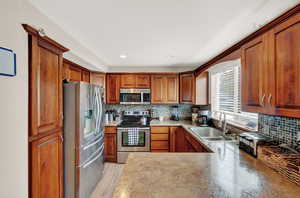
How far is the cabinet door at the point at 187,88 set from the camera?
378 cm

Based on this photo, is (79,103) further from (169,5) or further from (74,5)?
(169,5)

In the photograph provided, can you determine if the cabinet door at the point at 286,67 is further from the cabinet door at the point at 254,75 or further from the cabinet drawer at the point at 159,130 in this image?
the cabinet drawer at the point at 159,130

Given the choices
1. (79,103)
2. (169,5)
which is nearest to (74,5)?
(169,5)

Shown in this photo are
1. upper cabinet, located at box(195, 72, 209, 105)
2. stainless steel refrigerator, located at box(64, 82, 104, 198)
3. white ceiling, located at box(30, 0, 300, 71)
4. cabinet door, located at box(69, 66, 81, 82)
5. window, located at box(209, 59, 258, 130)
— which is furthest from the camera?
upper cabinet, located at box(195, 72, 209, 105)

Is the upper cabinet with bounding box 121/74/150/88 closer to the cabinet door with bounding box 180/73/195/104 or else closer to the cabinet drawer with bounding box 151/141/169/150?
the cabinet door with bounding box 180/73/195/104

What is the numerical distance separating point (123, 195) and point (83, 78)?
2.78 m

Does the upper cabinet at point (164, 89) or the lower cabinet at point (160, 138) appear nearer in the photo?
the lower cabinet at point (160, 138)

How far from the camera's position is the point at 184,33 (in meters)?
1.95

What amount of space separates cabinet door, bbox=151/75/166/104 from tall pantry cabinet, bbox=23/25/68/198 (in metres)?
2.47

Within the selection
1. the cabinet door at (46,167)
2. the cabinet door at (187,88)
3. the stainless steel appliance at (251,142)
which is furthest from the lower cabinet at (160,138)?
the cabinet door at (46,167)

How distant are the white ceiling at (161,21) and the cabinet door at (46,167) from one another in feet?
3.93

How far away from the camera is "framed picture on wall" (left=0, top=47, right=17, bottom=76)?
1.08 metres

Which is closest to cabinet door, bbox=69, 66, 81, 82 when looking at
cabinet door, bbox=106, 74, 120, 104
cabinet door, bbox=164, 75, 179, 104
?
cabinet door, bbox=106, 74, 120, 104

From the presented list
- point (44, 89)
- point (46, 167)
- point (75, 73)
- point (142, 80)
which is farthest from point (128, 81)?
point (46, 167)
